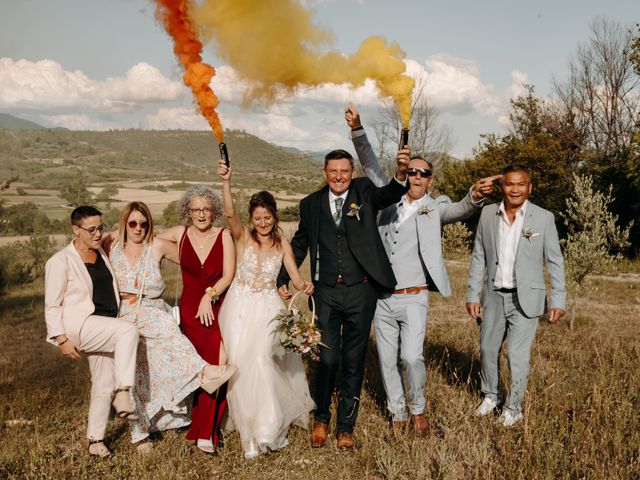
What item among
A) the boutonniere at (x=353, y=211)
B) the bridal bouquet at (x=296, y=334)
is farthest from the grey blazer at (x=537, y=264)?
the bridal bouquet at (x=296, y=334)

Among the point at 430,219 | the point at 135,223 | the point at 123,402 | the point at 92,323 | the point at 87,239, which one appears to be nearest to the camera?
the point at 123,402

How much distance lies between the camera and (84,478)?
4934 mm

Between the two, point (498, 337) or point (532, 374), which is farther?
point (532, 374)

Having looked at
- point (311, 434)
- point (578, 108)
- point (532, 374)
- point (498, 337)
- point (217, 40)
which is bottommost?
point (311, 434)

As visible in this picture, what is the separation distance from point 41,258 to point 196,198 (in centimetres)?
2241

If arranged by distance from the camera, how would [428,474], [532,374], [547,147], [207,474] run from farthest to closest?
[547,147], [532,374], [207,474], [428,474]

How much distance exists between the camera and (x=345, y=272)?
5.46 meters

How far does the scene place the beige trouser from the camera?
17.3 ft

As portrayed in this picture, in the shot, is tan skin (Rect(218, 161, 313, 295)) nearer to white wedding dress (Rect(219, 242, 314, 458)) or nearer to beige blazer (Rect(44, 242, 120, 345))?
white wedding dress (Rect(219, 242, 314, 458))

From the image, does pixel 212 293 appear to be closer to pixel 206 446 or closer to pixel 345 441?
pixel 206 446

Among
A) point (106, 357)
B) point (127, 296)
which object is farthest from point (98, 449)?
point (127, 296)

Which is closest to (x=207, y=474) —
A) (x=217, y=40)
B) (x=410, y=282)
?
(x=410, y=282)

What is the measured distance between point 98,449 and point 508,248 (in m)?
4.72

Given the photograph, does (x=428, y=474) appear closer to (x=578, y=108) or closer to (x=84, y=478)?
(x=84, y=478)
